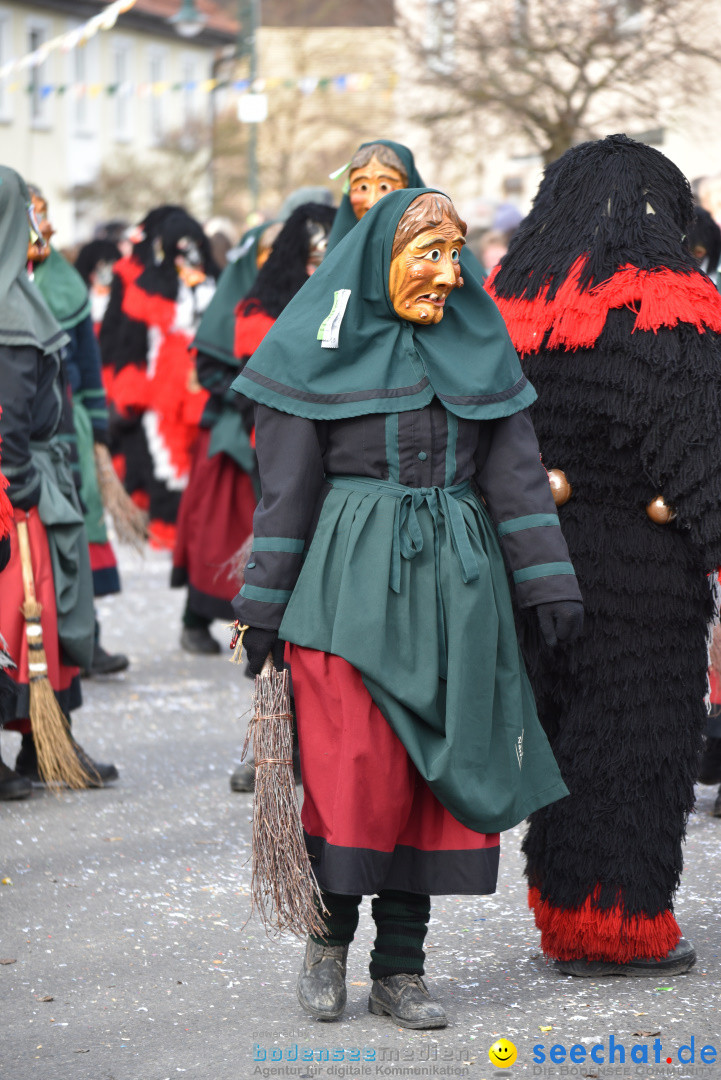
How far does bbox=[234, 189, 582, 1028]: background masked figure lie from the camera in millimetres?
3637

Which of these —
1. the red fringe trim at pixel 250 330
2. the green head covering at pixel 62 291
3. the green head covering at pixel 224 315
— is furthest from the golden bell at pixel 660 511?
the green head covering at pixel 224 315

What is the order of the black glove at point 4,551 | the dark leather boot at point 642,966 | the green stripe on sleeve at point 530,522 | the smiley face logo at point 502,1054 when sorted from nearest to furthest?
the smiley face logo at point 502,1054 < the green stripe on sleeve at point 530,522 < the dark leather boot at point 642,966 < the black glove at point 4,551

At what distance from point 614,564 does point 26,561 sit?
101 inches

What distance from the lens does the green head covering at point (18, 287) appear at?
18.3 ft

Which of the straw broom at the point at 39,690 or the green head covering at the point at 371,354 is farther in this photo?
the straw broom at the point at 39,690

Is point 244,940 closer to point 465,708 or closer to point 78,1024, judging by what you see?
point 78,1024

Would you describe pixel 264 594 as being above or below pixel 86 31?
below

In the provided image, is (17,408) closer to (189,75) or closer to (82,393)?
(82,393)

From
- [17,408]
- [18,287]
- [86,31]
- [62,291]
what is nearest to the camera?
[17,408]

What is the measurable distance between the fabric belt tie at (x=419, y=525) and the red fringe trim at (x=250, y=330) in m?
2.92

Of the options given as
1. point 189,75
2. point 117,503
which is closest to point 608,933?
point 117,503

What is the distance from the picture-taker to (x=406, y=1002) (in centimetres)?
381

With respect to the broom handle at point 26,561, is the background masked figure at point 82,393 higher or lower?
higher

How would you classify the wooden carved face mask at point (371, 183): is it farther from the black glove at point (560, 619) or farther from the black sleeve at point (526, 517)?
the black glove at point (560, 619)
